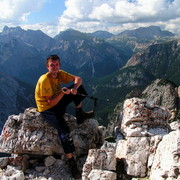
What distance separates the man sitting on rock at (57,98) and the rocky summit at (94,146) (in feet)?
2.89

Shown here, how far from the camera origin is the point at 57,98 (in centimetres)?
1100

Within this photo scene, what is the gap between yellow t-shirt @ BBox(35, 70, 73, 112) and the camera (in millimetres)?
11008

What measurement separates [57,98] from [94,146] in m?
3.81

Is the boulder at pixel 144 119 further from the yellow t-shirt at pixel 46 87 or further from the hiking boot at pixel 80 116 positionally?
the yellow t-shirt at pixel 46 87

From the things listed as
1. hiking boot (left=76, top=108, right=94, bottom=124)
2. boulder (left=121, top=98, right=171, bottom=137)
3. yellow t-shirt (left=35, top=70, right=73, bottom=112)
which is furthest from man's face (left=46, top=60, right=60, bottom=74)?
boulder (left=121, top=98, right=171, bottom=137)

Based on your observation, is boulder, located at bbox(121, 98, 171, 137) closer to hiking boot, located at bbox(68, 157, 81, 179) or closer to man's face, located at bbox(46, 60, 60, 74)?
hiking boot, located at bbox(68, 157, 81, 179)

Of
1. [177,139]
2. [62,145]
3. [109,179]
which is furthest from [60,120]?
[177,139]

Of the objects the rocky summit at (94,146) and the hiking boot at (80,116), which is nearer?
the rocky summit at (94,146)

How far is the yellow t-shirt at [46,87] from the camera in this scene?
1101 centimetres

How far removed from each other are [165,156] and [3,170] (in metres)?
→ 7.92

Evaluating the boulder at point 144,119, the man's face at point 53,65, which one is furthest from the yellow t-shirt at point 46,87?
the boulder at point 144,119

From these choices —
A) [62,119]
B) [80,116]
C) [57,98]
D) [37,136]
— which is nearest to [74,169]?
[62,119]

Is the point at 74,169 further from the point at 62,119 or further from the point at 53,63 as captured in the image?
the point at 53,63

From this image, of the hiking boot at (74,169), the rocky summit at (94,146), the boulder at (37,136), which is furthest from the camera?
the boulder at (37,136)
